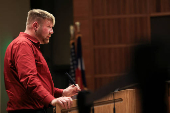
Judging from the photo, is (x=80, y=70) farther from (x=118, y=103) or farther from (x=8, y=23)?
(x=118, y=103)

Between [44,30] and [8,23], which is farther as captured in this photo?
[8,23]

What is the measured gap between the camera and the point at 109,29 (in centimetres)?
595

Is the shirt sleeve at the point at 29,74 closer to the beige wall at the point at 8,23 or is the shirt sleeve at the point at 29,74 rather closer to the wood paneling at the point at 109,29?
the beige wall at the point at 8,23

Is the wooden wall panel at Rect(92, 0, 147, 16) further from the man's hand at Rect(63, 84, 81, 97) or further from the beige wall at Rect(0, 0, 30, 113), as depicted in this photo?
the man's hand at Rect(63, 84, 81, 97)

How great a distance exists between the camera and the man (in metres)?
1.55

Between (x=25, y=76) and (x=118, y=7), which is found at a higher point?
(x=118, y=7)

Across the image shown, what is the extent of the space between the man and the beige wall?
1.52 m

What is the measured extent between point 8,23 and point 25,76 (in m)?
2.10

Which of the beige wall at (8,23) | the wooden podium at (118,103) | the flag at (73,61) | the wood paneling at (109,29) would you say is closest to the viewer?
the wooden podium at (118,103)

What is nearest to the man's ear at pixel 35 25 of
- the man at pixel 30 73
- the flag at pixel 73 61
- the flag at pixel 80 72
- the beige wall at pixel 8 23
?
the man at pixel 30 73

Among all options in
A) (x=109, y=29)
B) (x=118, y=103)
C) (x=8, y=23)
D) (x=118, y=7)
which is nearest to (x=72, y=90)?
(x=118, y=103)

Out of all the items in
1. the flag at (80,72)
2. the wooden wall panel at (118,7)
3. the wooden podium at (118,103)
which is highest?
the wooden wall panel at (118,7)

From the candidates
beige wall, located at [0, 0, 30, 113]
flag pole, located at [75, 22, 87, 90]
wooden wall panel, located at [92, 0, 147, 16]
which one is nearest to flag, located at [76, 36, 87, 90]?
flag pole, located at [75, 22, 87, 90]

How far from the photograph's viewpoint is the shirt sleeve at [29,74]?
154 centimetres
